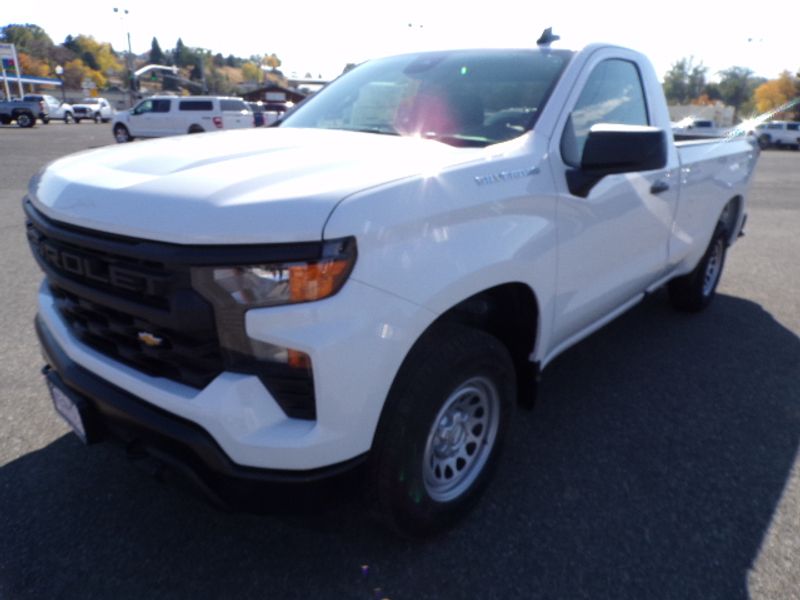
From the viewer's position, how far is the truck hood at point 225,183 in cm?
169

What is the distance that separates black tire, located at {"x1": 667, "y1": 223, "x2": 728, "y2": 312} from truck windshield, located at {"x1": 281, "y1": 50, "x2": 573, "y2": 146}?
8.62 feet

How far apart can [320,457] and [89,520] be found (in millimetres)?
1280

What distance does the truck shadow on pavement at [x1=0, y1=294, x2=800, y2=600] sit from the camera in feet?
7.14

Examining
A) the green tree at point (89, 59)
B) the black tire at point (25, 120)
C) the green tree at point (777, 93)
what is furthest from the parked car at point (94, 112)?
the green tree at point (89, 59)

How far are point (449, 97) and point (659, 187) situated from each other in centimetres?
134

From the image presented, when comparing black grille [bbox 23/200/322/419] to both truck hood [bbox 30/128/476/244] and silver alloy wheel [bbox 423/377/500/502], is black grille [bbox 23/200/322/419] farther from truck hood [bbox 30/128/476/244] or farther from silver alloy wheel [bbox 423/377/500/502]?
silver alloy wheel [bbox 423/377/500/502]

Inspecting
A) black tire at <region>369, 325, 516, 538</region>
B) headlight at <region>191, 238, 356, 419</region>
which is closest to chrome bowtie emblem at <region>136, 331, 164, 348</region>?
headlight at <region>191, 238, 356, 419</region>

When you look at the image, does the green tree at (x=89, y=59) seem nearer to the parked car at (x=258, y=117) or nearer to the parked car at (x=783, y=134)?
the parked car at (x=258, y=117)

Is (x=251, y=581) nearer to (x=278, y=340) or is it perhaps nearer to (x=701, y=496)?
(x=278, y=340)

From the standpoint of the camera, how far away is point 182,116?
24188 millimetres

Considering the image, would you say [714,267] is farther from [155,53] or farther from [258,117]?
[155,53]

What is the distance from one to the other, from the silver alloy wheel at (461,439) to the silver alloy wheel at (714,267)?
3238 mm

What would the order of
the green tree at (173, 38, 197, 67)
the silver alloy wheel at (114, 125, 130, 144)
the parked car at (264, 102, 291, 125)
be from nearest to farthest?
1. the parked car at (264, 102, 291, 125)
2. the silver alloy wheel at (114, 125, 130, 144)
3. the green tree at (173, 38, 197, 67)

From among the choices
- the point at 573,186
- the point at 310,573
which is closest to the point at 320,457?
the point at 310,573
